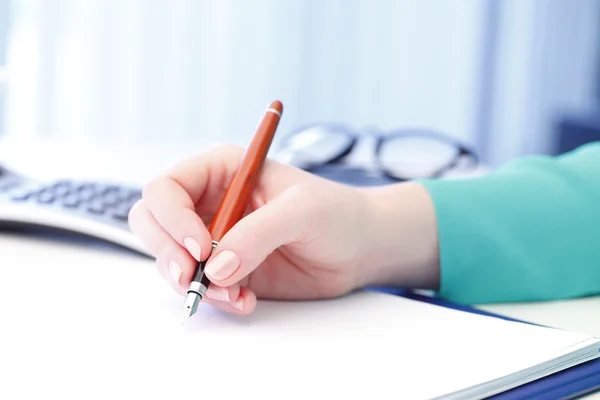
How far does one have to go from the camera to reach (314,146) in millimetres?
947

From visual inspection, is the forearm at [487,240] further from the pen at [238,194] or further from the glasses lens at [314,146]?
the glasses lens at [314,146]

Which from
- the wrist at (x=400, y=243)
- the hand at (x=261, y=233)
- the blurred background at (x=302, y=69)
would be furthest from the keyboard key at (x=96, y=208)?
the blurred background at (x=302, y=69)

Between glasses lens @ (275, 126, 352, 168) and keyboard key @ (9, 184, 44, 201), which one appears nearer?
keyboard key @ (9, 184, 44, 201)

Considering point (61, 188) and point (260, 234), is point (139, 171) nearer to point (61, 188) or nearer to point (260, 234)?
point (61, 188)

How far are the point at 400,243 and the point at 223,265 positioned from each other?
15 centimetres

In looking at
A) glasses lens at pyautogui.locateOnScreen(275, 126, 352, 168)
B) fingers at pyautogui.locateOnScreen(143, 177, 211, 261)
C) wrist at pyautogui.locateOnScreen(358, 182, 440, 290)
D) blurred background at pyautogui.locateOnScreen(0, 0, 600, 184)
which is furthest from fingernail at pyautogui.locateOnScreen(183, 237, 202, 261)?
blurred background at pyautogui.locateOnScreen(0, 0, 600, 184)

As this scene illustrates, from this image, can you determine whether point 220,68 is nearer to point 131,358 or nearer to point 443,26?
point 443,26

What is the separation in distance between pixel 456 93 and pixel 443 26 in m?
0.25

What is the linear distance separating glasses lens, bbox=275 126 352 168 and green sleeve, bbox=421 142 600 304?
383 millimetres

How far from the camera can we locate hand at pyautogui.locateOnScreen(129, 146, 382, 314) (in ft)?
1.39

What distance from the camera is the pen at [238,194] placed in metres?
0.41

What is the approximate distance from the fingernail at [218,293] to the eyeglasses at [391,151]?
0.48m

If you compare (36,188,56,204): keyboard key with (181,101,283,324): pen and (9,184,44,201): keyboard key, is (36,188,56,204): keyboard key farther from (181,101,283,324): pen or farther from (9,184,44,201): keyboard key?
(181,101,283,324): pen

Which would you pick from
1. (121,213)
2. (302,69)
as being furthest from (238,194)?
(302,69)
